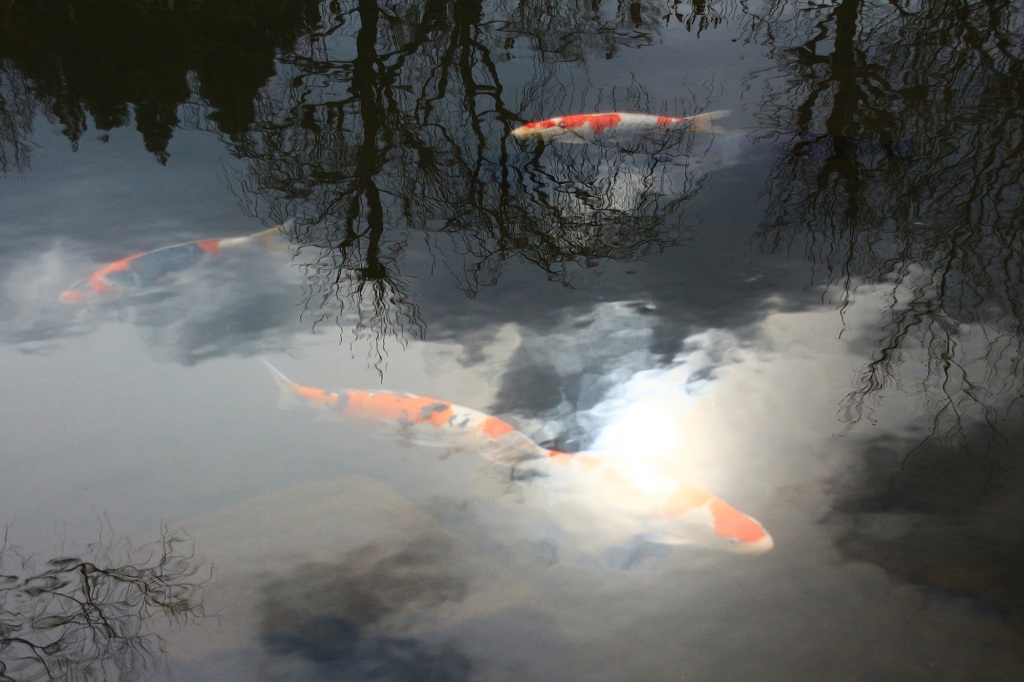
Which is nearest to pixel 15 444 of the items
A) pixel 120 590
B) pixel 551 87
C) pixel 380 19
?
pixel 120 590

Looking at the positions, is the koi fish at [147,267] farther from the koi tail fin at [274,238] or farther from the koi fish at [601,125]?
the koi fish at [601,125]

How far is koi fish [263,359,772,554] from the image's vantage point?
279 cm

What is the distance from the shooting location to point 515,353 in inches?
142

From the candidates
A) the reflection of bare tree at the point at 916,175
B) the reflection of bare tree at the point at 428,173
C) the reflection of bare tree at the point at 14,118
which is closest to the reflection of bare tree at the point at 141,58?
the reflection of bare tree at the point at 14,118

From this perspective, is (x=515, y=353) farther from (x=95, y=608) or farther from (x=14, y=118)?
(x=14, y=118)

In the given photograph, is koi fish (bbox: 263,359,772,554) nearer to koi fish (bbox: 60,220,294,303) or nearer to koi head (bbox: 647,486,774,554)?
koi head (bbox: 647,486,774,554)

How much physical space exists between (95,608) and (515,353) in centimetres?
191

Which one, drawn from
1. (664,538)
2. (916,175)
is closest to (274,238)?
(664,538)

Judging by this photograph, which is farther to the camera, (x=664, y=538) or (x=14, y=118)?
(x=14, y=118)

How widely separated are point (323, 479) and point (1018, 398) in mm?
2846

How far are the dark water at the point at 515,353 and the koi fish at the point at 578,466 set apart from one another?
60mm

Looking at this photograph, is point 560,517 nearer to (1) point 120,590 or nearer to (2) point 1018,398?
(1) point 120,590

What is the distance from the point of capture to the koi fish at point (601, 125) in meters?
4.98

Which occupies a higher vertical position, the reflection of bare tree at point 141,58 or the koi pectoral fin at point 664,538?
the reflection of bare tree at point 141,58
